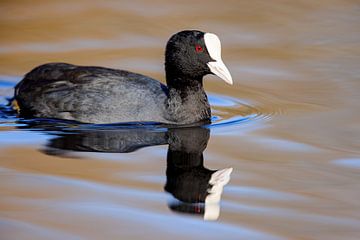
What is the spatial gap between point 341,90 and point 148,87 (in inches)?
69.7

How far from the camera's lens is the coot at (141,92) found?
283 inches

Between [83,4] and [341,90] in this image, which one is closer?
[341,90]

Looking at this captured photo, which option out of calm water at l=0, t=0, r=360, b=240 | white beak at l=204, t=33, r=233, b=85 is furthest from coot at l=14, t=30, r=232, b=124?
calm water at l=0, t=0, r=360, b=240

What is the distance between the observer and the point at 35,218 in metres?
4.89

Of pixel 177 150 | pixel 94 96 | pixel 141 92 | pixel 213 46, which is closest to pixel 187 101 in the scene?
pixel 141 92

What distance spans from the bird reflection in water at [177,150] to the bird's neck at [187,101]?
0.50ft

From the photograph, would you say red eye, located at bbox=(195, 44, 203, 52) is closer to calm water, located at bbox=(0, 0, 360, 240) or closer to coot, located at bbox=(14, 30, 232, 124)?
coot, located at bbox=(14, 30, 232, 124)

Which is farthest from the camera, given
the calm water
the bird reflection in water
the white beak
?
the white beak

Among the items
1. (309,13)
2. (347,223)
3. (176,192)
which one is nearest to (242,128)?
(176,192)

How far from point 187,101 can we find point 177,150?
3.11ft

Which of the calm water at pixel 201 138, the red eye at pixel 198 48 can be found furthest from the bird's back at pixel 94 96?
the red eye at pixel 198 48

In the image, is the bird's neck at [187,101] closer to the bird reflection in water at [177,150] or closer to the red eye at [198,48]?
the bird reflection in water at [177,150]

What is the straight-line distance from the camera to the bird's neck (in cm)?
732

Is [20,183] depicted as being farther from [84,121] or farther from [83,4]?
[83,4]
